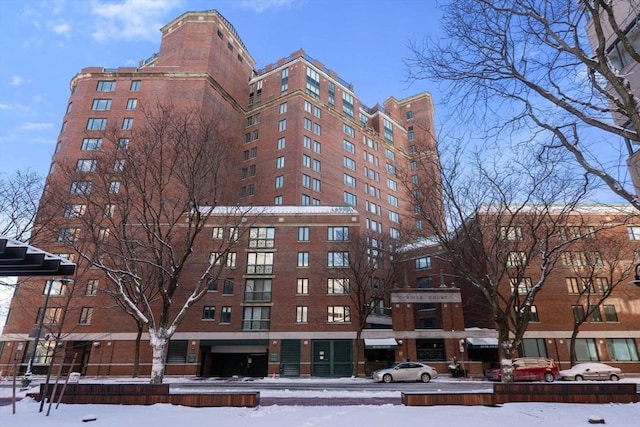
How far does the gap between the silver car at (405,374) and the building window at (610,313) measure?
22.8 meters

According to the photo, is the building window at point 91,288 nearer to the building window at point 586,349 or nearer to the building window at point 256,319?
the building window at point 256,319

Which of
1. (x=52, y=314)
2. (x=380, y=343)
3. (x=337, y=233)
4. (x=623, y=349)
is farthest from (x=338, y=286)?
(x=52, y=314)

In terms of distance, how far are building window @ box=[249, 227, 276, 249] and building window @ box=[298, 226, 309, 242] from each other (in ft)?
9.03

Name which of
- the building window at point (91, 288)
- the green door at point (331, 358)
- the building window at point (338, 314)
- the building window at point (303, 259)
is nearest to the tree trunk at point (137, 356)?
the building window at point (91, 288)

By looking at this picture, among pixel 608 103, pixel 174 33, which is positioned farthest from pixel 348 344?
pixel 174 33

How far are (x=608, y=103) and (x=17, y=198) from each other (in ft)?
87.4

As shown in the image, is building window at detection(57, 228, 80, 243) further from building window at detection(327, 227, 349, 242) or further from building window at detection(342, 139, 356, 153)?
building window at detection(342, 139, 356, 153)

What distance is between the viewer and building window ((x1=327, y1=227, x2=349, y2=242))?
1590 inches

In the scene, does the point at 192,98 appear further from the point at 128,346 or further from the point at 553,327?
the point at 553,327

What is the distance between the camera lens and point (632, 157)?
49.6ft

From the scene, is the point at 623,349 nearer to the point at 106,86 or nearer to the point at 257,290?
the point at 257,290

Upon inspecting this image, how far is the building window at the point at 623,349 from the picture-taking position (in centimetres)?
3716

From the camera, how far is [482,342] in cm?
3709

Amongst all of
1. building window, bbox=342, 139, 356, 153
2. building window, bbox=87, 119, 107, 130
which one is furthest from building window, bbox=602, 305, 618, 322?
building window, bbox=87, 119, 107, 130
